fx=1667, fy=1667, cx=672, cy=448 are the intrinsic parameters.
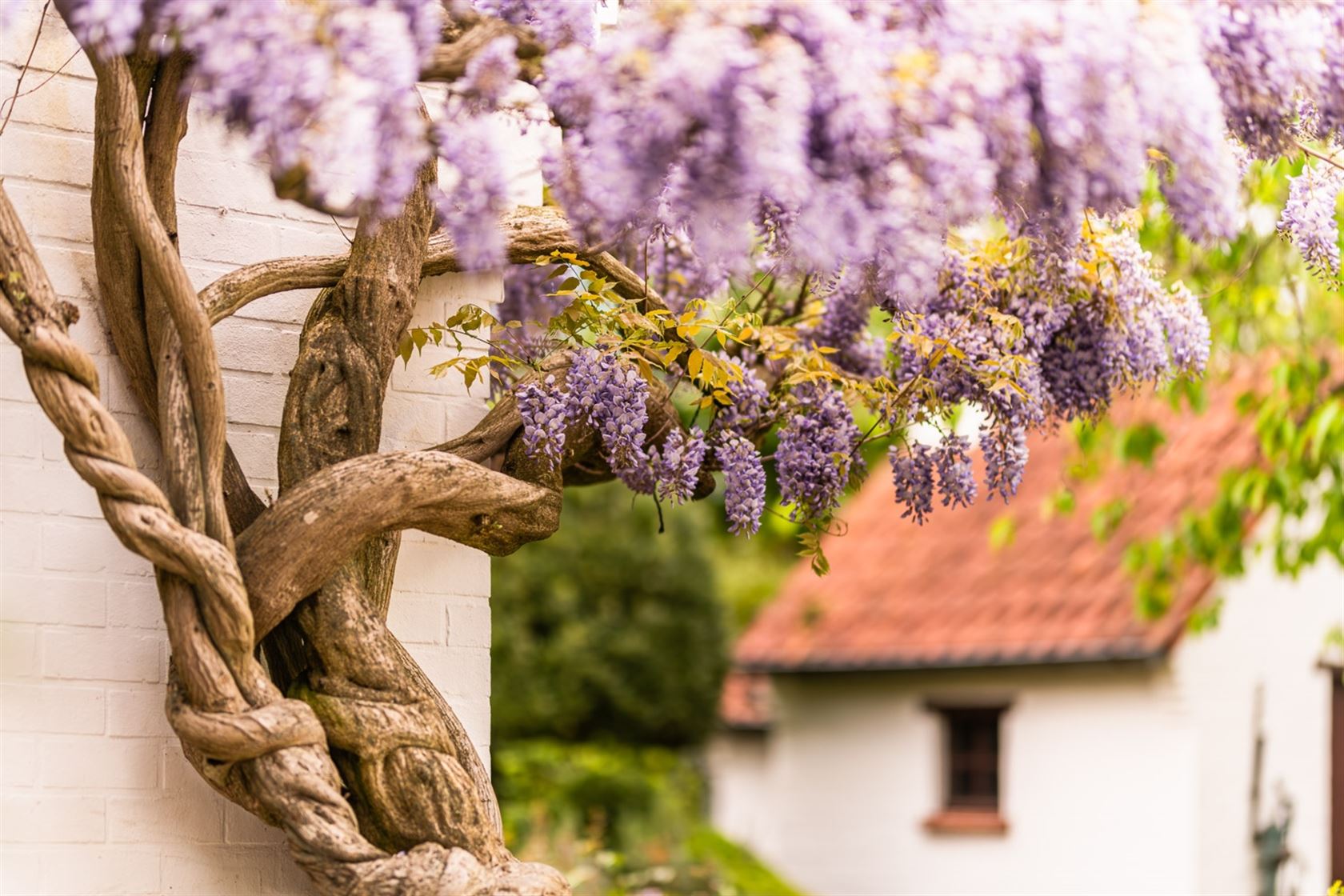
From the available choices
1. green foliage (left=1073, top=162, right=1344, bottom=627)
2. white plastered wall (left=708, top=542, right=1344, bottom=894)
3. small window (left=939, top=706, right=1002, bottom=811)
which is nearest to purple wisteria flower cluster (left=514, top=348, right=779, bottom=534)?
green foliage (left=1073, top=162, right=1344, bottom=627)

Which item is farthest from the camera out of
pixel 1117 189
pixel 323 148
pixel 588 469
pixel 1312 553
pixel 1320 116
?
pixel 1312 553

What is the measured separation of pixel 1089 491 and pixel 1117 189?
353 inches

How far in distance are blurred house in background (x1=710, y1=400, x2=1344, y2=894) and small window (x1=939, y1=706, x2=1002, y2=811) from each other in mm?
16

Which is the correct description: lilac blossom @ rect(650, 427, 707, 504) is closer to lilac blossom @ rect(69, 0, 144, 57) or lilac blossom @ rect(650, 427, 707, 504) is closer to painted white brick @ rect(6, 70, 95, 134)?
painted white brick @ rect(6, 70, 95, 134)

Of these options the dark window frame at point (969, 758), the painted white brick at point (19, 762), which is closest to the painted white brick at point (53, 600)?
the painted white brick at point (19, 762)

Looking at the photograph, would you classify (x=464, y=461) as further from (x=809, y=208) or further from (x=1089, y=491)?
(x=1089, y=491)

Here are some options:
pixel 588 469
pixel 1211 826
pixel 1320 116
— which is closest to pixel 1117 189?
pixel 1320 116

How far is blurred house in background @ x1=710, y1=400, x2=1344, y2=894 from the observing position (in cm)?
998

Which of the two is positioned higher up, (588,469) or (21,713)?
(588,469)

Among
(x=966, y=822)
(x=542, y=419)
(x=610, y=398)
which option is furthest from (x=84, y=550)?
(x=966, y=822)

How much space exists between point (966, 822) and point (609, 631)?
2.82m

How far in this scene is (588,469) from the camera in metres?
3.93

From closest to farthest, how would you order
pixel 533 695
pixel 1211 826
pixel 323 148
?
1. pixel 323 148
2. pixel 1211 826
3. pixel 533 695

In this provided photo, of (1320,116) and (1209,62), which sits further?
(1320,116)
